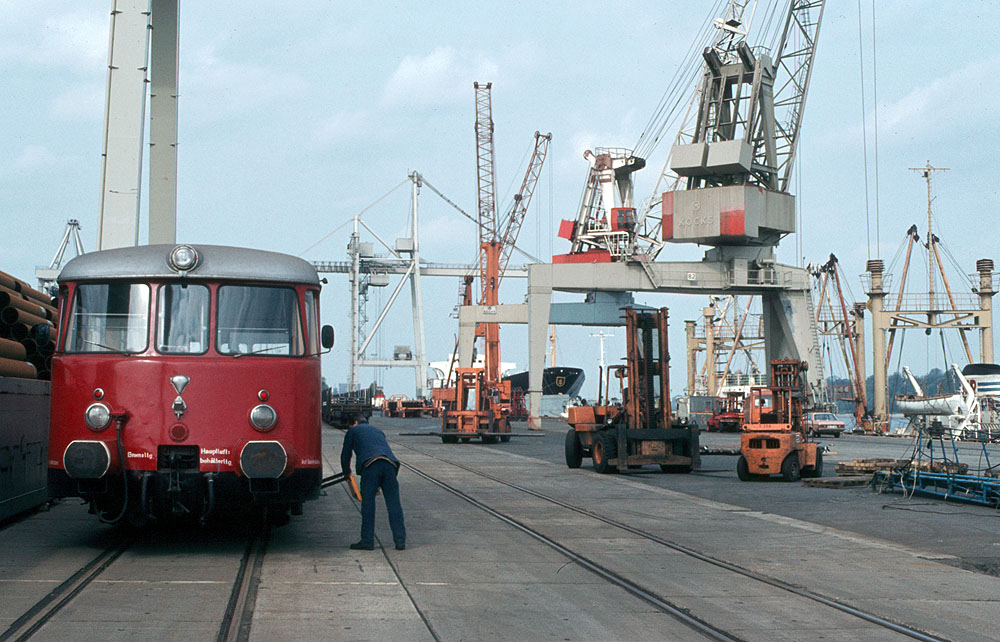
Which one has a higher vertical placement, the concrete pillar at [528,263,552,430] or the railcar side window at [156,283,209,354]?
the concrete pillar at [528,263,552,430]

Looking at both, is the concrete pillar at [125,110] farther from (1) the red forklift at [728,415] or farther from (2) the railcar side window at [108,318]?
(1) the red forklift at [728,415]

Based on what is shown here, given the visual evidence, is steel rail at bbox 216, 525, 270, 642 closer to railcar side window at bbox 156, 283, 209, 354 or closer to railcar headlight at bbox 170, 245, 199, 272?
railcar side window at bbox 156, 283, 209, 354

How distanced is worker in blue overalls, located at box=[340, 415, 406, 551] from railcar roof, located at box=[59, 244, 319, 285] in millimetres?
1921

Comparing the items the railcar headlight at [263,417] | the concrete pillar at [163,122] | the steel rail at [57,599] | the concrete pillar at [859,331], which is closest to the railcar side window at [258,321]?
the railcar headlight at [263,417]

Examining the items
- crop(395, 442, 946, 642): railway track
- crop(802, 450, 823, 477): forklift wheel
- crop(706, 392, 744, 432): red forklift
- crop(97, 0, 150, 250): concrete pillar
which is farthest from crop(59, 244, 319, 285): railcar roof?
crop(706, 392, 744, 432): red forklift

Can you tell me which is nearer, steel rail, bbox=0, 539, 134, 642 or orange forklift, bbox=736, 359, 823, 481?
steel rail, bbox=0, 539, 134, 642

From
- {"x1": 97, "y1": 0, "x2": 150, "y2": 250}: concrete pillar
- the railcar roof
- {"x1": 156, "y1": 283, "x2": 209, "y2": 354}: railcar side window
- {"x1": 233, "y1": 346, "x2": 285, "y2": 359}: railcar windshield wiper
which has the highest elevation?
{"x1": 97, "y1": 0, "x2": 150, "y2": 250}: concrete pillar

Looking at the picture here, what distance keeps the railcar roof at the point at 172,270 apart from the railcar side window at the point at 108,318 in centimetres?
13

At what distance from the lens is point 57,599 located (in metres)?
8.47

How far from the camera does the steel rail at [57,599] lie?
728 centimetres

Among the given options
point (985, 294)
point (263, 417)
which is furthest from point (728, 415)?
point (263, 417)

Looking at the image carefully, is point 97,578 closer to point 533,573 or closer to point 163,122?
point 533,573

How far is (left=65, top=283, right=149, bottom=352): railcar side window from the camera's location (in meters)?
10.7

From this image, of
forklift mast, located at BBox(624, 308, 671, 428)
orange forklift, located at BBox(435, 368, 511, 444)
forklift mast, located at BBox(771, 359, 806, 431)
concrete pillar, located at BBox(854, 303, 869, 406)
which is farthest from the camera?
concrete pillar, located at BBox(854, 303, 869, 406)
